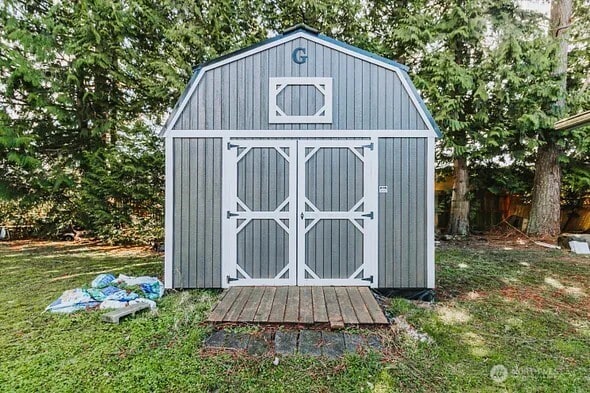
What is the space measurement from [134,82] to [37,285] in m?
5.63

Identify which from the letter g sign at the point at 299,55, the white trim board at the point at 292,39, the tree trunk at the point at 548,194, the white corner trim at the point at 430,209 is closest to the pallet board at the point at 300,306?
the white corner trim at the point at 430,209

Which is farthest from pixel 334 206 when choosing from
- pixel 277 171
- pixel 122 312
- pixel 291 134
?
pixel 122 312

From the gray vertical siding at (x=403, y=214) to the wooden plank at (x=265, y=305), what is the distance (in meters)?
1.45

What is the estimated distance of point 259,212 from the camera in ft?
13.9

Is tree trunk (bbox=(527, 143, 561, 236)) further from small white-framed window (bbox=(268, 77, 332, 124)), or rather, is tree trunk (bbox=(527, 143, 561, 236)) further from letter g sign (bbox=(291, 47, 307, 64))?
letter g sign (bbox=(291, 47, 307, 64))

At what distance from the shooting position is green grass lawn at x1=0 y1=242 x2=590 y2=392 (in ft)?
7.67

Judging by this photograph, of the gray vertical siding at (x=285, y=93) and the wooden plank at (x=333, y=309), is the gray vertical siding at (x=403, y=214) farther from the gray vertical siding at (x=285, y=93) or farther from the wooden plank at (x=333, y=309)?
the wooden plank at (x=333, y=309)

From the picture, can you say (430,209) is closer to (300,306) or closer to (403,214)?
(403,214)

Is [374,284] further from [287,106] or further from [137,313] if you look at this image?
[137,313]

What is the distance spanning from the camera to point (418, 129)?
4.14m

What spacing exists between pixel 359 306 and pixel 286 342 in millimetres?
1039

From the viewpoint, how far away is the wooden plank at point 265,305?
10.4 ft

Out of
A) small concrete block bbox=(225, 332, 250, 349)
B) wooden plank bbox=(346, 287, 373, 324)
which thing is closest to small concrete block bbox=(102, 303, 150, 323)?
small concrete block bbox=(225, 332, 250, 349)

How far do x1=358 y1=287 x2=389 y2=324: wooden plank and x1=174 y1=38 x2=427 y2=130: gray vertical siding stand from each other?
2.11 meters
